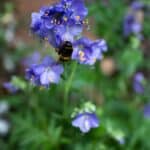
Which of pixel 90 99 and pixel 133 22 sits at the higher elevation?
pixel 133 22

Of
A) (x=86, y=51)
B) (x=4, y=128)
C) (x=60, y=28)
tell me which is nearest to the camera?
(x=60, y=28)

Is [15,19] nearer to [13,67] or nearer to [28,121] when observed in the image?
[13,67]

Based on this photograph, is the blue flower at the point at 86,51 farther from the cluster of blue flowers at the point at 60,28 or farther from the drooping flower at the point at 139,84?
the drooping flower at the point at 139,84

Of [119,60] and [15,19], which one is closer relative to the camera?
[119,60]

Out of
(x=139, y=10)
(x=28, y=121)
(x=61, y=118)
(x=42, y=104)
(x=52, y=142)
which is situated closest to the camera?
(x=61, y=118)

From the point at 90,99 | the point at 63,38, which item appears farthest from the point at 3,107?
the point at 63,38

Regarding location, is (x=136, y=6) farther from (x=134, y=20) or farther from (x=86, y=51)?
(x=86, y=51)

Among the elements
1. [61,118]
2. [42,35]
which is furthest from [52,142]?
[42,35]
